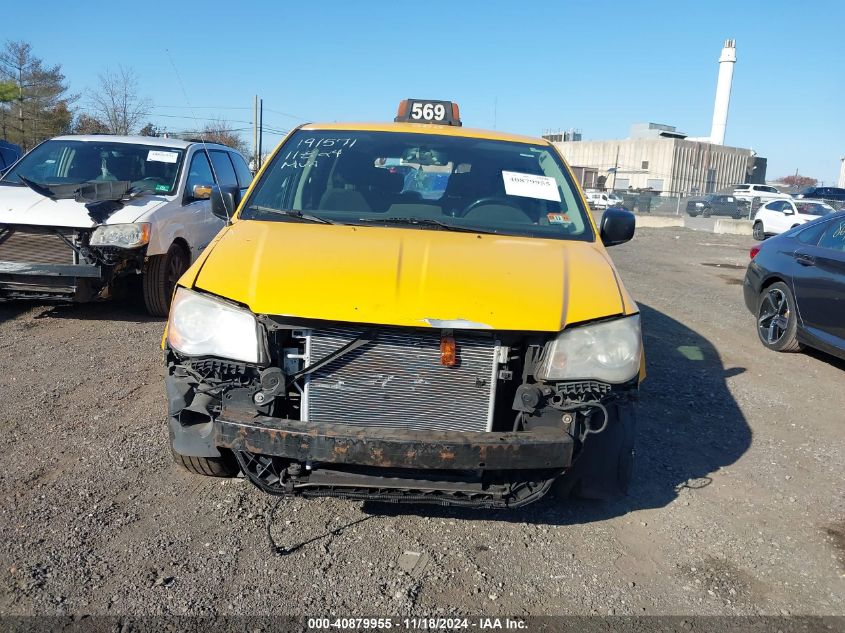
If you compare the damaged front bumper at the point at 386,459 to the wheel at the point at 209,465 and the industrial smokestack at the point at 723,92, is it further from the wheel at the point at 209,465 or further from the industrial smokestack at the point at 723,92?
the industrial smokestack at the point at 723,92

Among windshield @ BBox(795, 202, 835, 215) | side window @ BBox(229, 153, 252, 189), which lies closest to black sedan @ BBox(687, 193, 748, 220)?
windshield @ BBox(795, 202, 835, 215)

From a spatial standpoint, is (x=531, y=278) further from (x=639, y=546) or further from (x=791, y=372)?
(x=791, y=372)

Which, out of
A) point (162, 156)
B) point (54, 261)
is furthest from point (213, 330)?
point (162, 156)

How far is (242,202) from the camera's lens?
3754mm

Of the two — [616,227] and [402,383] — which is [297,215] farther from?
[616,227]

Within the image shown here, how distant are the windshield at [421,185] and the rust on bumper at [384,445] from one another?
4.21 feet

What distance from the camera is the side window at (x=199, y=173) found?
733 cm

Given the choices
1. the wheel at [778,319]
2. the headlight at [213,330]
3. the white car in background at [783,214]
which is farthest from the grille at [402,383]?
the white car in background at [783,214]

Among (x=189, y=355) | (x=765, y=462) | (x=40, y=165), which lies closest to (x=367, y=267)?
(x=189, y=355)

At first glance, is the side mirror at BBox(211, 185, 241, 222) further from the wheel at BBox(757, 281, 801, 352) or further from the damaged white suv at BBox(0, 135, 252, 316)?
the wheel at BBox(757, 281, 801, 352)

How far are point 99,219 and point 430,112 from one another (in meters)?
3.11

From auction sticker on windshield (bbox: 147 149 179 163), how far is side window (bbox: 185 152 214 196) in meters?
0.21

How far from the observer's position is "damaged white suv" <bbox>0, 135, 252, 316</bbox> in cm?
600

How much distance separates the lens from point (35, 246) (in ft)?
19.8
